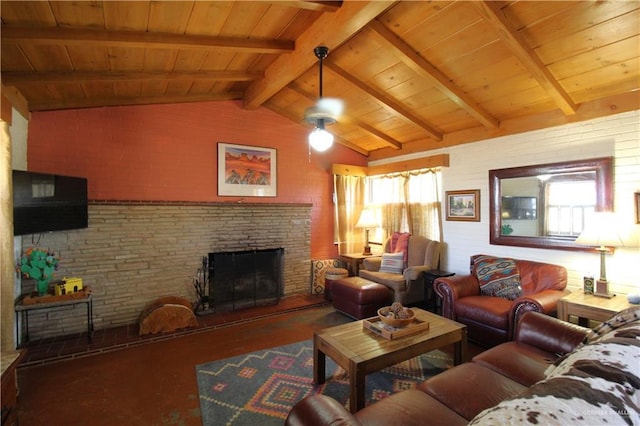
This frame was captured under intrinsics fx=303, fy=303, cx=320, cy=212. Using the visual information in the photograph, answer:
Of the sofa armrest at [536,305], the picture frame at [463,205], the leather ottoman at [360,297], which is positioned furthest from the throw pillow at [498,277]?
the leather ottoman at [360,297]

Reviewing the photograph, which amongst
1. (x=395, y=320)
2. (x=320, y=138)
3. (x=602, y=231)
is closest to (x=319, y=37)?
(x=320, y=138)

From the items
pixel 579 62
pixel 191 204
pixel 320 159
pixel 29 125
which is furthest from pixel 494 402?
pixel 29 125

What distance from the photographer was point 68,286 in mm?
3156

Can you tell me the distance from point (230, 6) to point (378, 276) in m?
3.44

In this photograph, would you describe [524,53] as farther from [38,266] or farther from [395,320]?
[38,266]

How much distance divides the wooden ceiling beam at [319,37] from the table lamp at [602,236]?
258cm

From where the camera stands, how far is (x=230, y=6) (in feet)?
7.41

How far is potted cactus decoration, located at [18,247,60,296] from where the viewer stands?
2.89m

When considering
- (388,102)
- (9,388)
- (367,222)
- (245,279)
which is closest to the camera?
(9,388)

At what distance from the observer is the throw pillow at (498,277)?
3.33 metres

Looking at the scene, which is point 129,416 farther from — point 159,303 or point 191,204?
point 191,204

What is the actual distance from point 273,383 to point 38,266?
2531 mm

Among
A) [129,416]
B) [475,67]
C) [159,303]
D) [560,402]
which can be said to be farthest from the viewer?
[159,303]

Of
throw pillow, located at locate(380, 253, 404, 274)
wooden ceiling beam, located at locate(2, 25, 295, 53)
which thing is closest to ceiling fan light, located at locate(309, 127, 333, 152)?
wooden ceiling beam, located at locate(2, 25, 295, 53)
